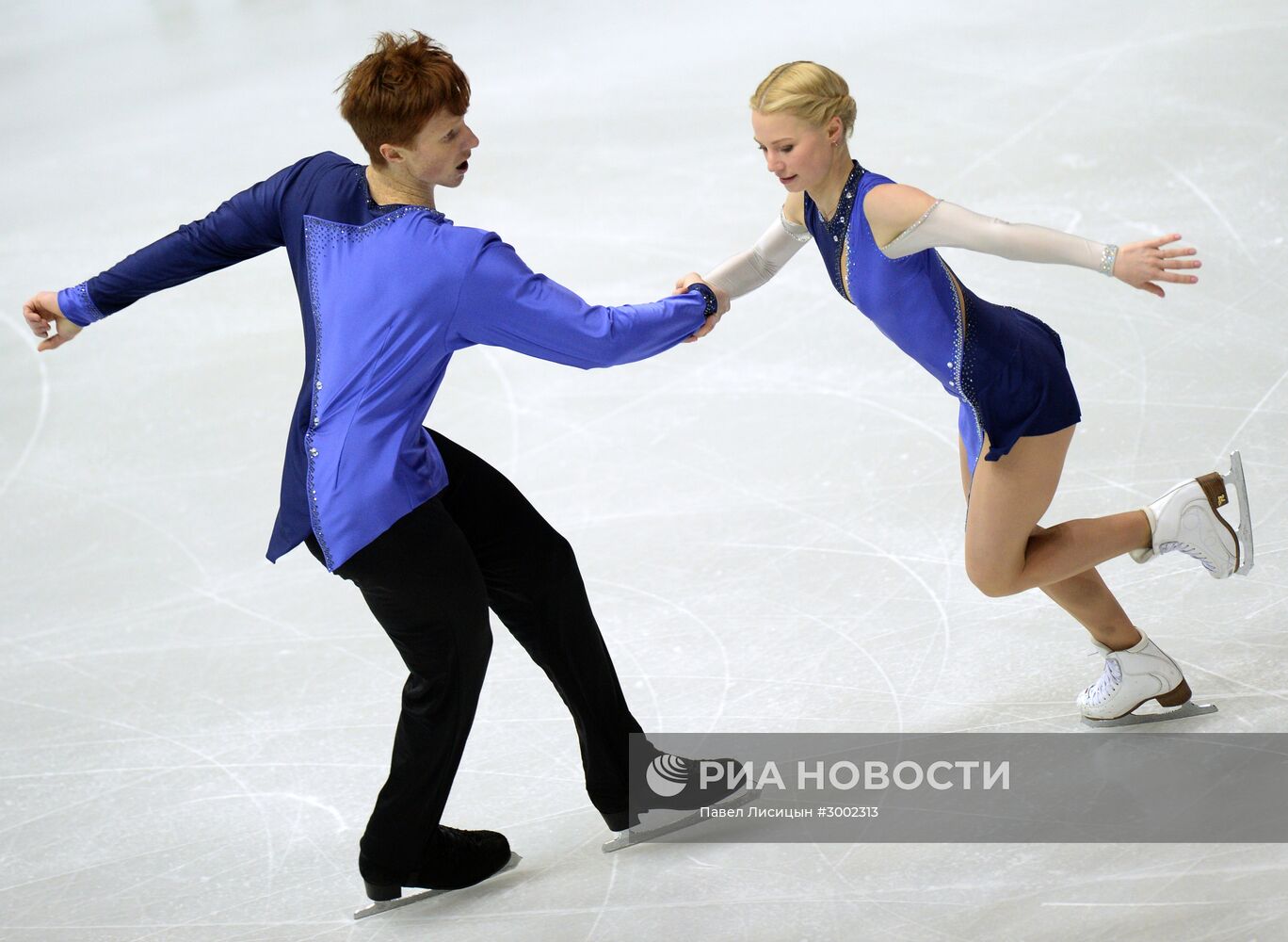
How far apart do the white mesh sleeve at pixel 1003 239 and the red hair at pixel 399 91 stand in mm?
860

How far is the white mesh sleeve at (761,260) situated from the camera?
9.91 ft

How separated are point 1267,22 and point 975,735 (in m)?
5.21

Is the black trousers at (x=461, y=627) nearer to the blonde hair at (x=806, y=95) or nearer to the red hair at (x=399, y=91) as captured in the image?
the red hair at (x=399, y=91)

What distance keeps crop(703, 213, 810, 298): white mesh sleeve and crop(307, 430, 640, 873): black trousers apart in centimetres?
67

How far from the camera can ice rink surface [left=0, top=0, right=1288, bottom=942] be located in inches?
113

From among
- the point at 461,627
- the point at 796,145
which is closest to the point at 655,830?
the point at 461,627

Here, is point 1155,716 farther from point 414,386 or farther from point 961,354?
point 414,386

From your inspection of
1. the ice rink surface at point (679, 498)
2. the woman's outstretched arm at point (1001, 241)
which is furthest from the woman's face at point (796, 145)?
the ice rink surface at point (679, 498)

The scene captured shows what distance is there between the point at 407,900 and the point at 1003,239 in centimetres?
177

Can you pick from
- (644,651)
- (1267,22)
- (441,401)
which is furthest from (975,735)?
(1267,22)

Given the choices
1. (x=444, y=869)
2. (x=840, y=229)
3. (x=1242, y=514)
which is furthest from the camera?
(x=1242, y=514)

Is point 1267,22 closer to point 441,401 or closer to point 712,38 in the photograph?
point 712,38

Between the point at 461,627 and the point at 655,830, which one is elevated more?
the point at 461,627

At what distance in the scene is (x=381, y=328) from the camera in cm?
247
